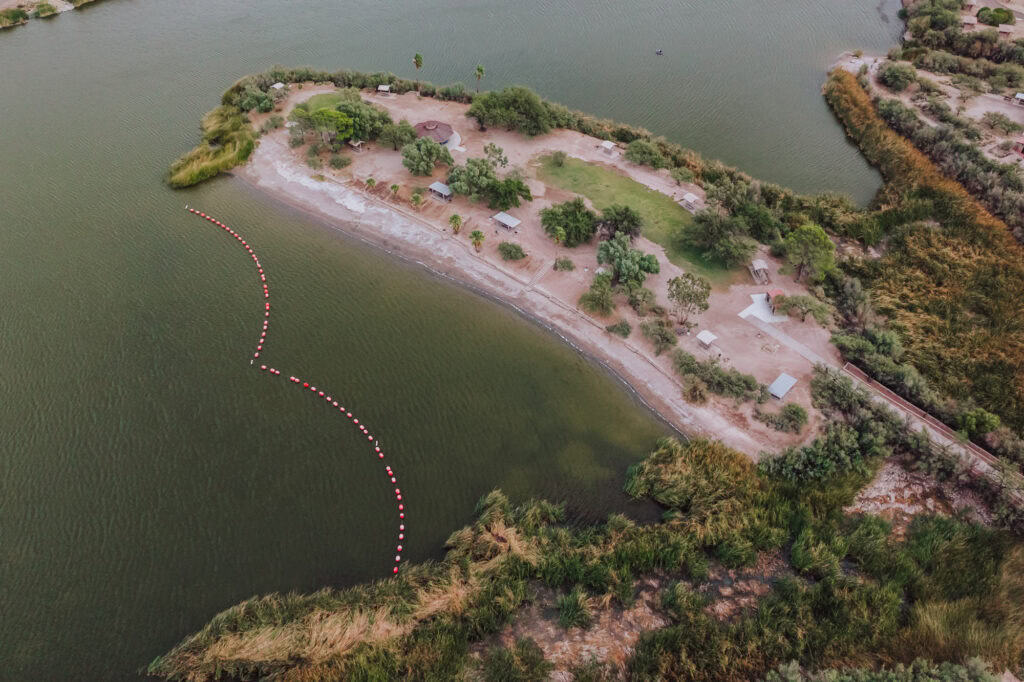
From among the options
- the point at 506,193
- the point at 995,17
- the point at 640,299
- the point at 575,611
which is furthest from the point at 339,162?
the point at 995,17

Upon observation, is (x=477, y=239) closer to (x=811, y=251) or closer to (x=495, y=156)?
(x=495, y=156)

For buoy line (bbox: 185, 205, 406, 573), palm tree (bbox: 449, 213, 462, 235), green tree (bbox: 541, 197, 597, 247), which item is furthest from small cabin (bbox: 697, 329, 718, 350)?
buoy line (bbox: 185, 205, 406, 573)

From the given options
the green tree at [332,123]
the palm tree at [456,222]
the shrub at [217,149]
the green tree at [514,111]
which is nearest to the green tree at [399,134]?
the green tree at [332,123]

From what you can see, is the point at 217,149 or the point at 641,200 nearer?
the point at 641,200

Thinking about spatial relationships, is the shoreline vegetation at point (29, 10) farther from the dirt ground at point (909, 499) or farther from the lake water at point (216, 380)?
the dirt ground at point (909, 499)

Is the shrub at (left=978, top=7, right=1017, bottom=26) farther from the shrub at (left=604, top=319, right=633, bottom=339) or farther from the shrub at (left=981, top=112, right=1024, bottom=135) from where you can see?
the shrub at (left=604, top=319, right=633, bottom=339)
